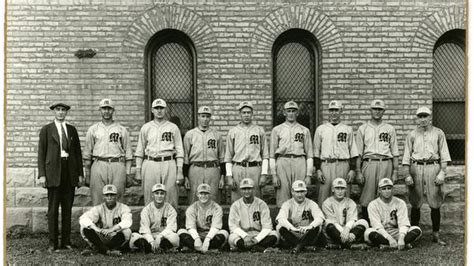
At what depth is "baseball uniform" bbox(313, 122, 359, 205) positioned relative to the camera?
7.84m

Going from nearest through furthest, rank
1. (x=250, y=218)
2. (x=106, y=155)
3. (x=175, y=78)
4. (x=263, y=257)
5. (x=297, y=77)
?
1. (x=263, y=257)
2. (x=250, y=218)
3. (x=106, y=155)
4. (x=175, y=78)
5. (x=297, y=77)

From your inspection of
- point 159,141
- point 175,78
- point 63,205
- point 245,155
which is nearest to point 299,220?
point 245,155

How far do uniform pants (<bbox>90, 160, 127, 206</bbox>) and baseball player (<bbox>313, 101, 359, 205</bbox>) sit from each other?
291 centimetres

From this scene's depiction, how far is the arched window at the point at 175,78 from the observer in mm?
8867

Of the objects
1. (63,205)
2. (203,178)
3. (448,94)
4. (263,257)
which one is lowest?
(263,257)

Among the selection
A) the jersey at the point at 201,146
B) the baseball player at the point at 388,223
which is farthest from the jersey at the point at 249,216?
the baseball player at the point at 388,223

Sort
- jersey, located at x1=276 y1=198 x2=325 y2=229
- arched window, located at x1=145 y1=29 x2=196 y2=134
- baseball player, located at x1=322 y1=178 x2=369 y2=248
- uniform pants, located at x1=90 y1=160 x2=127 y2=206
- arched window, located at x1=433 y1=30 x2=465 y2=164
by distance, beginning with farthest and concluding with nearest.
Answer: arched window, located at x1=433 y1=30 x2=465 y2=164
arched window, located at x1=145 y1=29 x2=196 y2=134
uniform pants, located at x1=90 y1=160 x2=127 y2=206
jersey, located at x1=276 y1=198 x2=325 y2=229
baseball player, located at x1=322 y1=178 x2=369 y2=248

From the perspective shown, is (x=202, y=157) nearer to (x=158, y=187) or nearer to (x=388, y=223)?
(x=158, y=187)

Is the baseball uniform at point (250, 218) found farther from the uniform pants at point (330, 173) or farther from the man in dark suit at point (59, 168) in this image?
the man in dark suit at point (59, 168)

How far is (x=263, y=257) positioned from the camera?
22.4 feet

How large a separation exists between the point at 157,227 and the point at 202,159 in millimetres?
1172

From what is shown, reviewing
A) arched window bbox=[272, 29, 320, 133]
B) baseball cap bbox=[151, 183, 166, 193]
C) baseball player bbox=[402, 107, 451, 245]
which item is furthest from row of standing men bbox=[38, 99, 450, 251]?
arched window bbox=[272, 29, 320, 133]

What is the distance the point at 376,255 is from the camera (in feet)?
22.8

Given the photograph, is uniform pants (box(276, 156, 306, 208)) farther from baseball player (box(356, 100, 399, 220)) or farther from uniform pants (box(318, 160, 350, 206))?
baseball player (box(356, 100, 399, 220))
